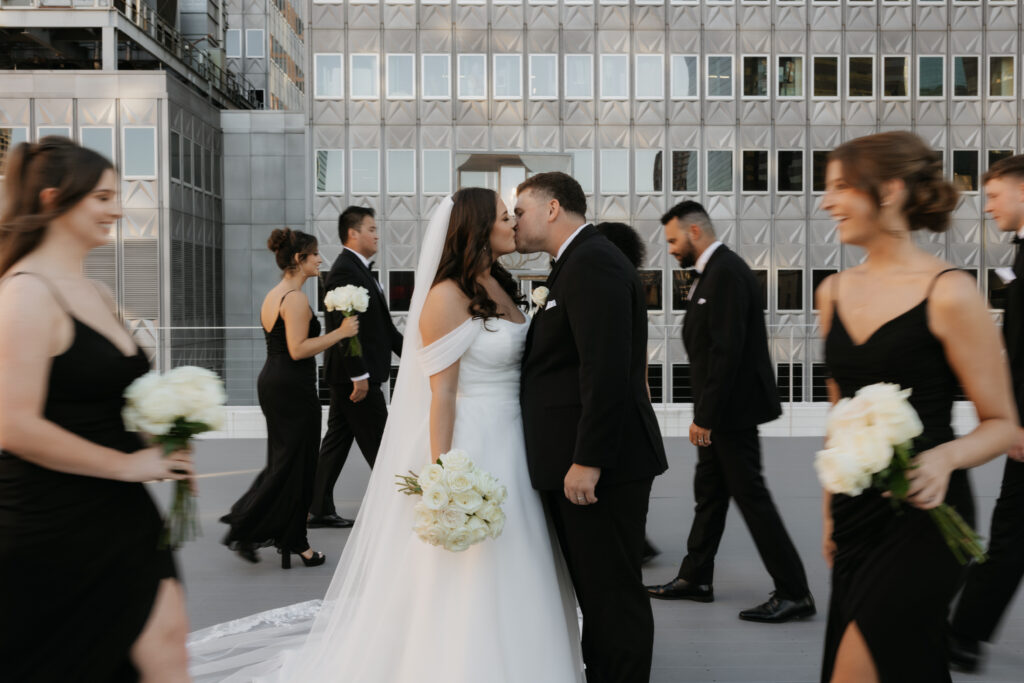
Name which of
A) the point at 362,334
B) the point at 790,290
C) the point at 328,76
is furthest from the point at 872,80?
the point at 362,334

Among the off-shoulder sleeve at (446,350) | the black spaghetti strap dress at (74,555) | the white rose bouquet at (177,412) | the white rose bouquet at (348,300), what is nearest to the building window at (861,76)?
the white rose bouquet at (348,300)

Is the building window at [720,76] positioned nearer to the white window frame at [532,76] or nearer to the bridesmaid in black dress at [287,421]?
the white window frame at [532,76]

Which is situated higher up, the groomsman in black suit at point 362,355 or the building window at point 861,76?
the building window at point 861,76

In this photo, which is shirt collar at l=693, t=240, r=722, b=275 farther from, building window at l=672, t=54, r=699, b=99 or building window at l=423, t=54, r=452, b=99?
building window at l=672, t=54, r=699, b=99

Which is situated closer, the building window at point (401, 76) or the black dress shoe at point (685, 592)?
the black dress shoe at point (685, 592)

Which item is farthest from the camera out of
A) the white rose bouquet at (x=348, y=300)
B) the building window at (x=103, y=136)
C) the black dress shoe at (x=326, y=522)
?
the building window at (x=103, y=136)

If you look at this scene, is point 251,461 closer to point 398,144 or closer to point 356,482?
point 356,482

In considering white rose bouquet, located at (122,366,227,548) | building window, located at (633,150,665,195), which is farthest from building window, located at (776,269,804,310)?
white rose bouquet, located at (122,366,227,548)

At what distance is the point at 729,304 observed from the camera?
5.02 m

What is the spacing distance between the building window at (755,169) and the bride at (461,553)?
33.2m

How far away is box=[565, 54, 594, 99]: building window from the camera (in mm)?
34844

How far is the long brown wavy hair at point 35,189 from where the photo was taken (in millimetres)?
2582

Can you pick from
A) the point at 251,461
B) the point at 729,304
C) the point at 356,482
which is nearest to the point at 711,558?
the point at 729,304

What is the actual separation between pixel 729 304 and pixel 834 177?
247cm
